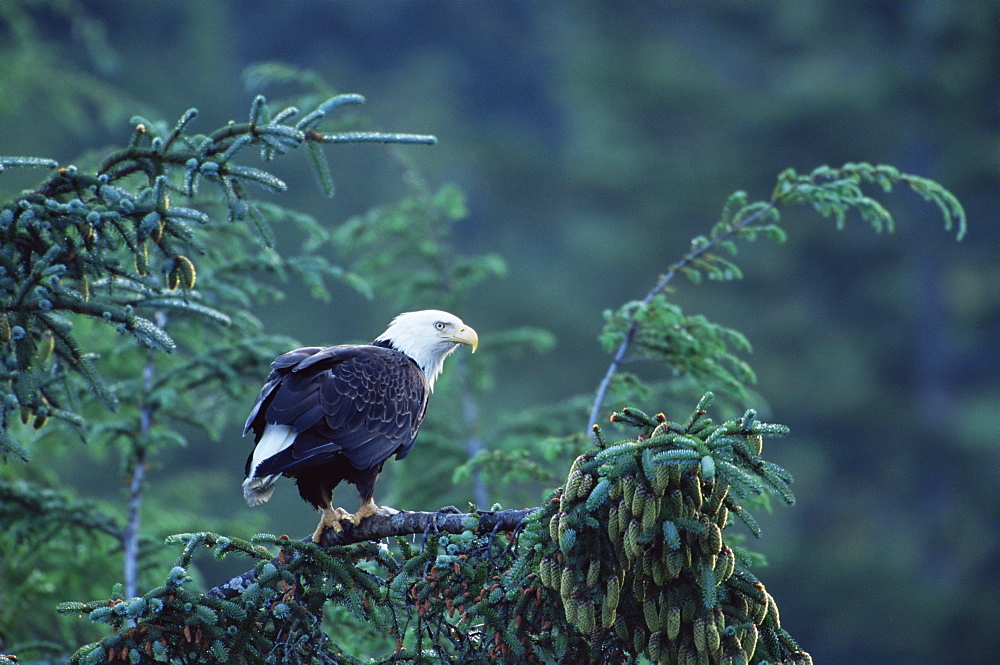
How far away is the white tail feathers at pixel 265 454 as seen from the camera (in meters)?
4.18

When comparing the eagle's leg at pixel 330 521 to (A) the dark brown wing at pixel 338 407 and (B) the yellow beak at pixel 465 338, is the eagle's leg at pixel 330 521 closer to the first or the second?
(A) the dark brown wing at pixel 338 407

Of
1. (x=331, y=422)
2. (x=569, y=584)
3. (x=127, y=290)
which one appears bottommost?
(x=569, y=584)

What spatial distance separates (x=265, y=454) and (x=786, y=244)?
15.1 metres

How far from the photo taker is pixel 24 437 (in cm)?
573

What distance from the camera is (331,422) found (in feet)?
14.2

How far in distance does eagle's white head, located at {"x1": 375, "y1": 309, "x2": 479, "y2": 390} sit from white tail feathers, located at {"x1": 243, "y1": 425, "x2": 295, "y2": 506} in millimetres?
1093

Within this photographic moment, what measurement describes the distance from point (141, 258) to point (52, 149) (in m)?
14.9

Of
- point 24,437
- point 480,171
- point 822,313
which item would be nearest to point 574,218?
point 480,171

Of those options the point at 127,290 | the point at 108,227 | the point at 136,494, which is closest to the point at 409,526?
the point at 108,227

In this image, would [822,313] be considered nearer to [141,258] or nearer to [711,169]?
[711,169]

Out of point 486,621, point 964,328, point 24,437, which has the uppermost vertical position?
point 964,328

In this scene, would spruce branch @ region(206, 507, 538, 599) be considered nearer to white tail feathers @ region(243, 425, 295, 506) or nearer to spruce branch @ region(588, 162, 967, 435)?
white tail feathers @ region(243, 425, 295, 506)

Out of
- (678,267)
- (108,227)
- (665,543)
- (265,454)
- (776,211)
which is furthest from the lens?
(678,267)

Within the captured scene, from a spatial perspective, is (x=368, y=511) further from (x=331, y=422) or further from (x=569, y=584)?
(x=569, y=584)
